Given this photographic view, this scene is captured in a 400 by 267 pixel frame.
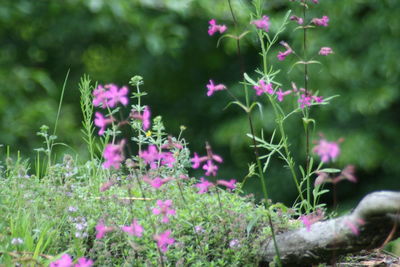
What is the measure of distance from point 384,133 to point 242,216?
16.8ft

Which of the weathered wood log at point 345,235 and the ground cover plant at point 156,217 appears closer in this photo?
the weathered wood log at point 345,235

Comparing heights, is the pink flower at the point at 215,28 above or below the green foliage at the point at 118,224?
above

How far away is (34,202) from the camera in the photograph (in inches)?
105

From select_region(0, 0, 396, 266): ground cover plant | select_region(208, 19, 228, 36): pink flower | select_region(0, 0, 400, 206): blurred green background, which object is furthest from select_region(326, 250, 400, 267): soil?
select_region(0, 0, 400, 206): blurred green background

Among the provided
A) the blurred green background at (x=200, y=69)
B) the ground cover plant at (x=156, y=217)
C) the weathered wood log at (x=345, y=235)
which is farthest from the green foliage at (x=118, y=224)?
the blurred green background at (x=200, y=69)

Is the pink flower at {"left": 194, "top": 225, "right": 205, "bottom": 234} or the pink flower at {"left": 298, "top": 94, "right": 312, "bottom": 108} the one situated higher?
the pink flower at {"left": 298, "top": 94, "right": 312, "bottom": 108}

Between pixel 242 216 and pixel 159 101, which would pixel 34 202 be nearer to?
pixel 242 216

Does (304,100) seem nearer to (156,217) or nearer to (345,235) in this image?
(345,235)

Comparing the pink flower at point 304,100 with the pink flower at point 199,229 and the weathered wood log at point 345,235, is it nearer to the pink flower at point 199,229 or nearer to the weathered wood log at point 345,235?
the weathered wood log at point 345,235

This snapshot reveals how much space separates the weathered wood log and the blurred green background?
3.35 meters

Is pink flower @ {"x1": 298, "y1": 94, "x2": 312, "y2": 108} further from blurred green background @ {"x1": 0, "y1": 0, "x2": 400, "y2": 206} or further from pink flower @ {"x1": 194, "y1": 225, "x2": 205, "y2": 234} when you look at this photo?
blurred green background @ {"x1": 0, "y1": 0, "x2": 400, "y2": 206}

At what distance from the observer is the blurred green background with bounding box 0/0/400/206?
634 centimetres

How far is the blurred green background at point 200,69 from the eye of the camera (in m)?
6.34

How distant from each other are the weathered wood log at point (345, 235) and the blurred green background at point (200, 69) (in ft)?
11.0
